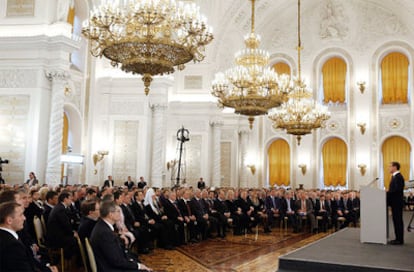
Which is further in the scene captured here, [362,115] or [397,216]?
[362,115]

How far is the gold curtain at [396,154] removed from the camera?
20.5 meters

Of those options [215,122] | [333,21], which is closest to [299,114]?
[215,122]

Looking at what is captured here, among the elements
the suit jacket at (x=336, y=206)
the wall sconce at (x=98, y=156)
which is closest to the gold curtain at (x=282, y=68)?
the suit jacket at (x=336, y=206)

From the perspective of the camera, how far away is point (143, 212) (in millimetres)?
9148

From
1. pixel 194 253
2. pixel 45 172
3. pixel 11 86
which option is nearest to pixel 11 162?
pixel 45 172

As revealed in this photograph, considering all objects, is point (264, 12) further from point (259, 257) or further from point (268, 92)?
point (259, 257)

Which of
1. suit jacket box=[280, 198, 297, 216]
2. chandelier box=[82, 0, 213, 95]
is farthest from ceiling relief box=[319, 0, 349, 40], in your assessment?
chandelier box=[82, 0, 213, 95]

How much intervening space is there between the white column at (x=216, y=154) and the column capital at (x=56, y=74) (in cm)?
901

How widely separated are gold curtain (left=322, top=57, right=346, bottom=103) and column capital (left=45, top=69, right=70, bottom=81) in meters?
14.5

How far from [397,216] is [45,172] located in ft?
28.6

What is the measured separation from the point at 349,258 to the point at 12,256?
4.17 metres

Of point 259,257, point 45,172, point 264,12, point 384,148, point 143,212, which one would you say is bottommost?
point 259,257

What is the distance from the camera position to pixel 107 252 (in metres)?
4.25

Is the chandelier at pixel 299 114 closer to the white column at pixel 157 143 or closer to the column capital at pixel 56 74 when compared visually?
the white column at pixel 157 143
